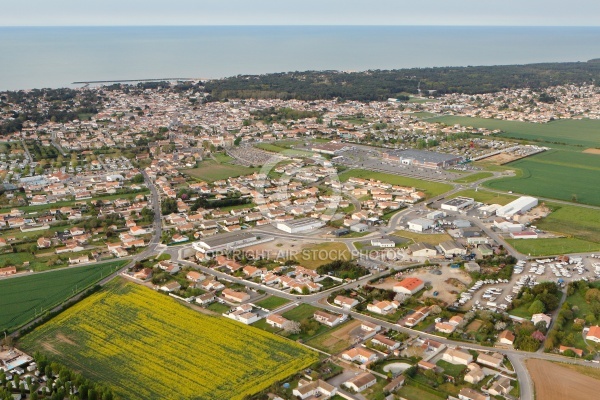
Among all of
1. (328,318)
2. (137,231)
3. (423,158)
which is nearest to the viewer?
(328,318)

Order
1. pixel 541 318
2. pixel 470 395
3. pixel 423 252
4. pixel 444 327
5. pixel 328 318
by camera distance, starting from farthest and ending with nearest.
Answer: pixel 423 252
pixel 328 318
pixel 541 318
pixel 444 327
pixel 470 395

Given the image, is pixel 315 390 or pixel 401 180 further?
pixel 401 180

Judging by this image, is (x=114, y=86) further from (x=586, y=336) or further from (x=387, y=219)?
(x=586, y=336)

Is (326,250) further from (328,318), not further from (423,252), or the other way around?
(328,318)

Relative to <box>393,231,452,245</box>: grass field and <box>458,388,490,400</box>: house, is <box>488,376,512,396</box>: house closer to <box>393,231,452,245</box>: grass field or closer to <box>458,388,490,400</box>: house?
<box>458,388,490,400</box>: house

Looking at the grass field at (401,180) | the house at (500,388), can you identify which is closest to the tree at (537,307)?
the house at (500,388)

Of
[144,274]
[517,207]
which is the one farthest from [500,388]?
[517,207]

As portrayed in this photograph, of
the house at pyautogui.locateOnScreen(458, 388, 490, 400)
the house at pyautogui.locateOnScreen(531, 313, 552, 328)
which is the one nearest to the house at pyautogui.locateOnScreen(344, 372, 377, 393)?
the house at pyautogui.locateOnScreen(458, 388, 490, 400)
